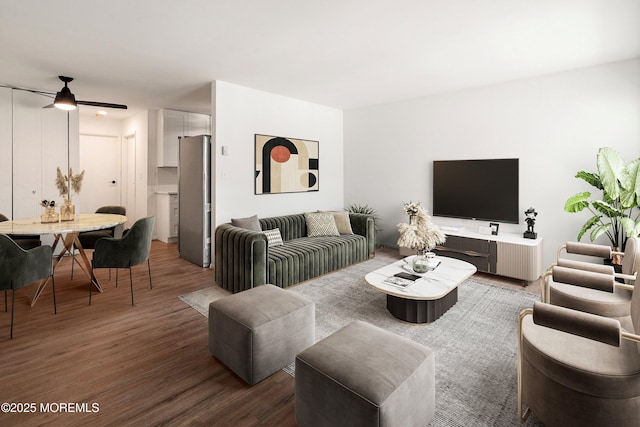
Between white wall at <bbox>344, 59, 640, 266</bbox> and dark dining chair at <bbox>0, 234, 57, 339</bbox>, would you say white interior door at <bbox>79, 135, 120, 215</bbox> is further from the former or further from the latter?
white wall at <bbox>344, 59, 640, 266</bbox>

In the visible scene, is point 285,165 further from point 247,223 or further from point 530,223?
point 530,223

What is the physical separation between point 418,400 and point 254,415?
0.93m

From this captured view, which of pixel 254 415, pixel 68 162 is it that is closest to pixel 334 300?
pixel 254 415

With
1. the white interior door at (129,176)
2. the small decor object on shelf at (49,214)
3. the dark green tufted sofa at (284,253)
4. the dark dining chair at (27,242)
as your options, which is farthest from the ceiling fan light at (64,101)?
the white interior door at (129,176)

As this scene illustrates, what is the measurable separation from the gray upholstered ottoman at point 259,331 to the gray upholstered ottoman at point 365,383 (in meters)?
0.46

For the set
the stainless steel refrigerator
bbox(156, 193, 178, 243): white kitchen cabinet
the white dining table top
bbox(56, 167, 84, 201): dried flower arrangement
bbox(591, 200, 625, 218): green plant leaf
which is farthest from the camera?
bbox(156, 193, 178, 243): white kitchen cabinet

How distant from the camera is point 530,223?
4207 millimetres

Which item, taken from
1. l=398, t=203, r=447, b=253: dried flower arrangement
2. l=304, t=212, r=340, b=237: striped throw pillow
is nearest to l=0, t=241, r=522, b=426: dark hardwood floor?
l=398, t=203, r=447, b=253: dried flower arrangement

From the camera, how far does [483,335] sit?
2752 millimetres

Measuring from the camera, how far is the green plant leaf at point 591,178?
142 inches

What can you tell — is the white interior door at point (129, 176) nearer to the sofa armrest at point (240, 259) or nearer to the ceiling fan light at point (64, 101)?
the ceiling fan light at point (64, 101)

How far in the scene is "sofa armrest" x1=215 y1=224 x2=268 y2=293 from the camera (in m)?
3.46

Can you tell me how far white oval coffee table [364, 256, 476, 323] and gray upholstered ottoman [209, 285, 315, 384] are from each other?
0.88 m

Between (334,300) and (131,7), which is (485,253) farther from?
(131,7)
